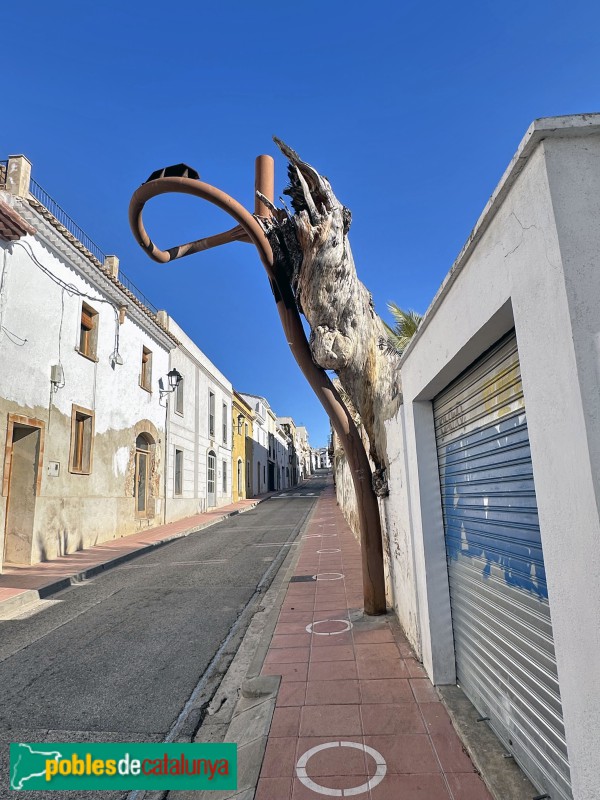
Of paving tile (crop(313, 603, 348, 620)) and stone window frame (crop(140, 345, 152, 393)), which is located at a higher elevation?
stone window frame (crop(140, 345, 152, 393))

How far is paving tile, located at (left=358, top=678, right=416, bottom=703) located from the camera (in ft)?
11.3

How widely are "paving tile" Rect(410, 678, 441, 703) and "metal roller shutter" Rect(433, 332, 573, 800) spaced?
8.9 inches

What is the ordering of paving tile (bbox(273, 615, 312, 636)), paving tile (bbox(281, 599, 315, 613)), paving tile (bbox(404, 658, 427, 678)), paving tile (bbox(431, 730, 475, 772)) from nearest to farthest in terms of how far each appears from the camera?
paving tile (bbox(431, 730, 475, 772)), paving tile (bbox(404, 658, 427, 678)), paving tile (bbox(273, 615, 312, 636)), paving tile (bbox(281, 599, 315, 613))

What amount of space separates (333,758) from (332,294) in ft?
13.2

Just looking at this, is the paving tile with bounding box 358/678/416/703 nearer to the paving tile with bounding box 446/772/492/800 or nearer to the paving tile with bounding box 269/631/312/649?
the paving tile with bounding box 446/772/492/800

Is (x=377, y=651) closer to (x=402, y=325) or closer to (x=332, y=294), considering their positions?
(x=332, y=294)

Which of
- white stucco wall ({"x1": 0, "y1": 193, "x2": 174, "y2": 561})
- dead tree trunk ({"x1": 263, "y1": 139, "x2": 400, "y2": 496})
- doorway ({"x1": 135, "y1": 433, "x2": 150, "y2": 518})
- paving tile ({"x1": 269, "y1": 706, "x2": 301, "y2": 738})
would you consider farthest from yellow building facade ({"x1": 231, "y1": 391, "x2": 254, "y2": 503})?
paving tile ({"x1": 269, "y1": 706, "x2": 301, "y2": 738})

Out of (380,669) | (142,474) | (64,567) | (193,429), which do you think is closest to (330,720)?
(380,669)

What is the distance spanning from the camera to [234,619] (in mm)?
5906

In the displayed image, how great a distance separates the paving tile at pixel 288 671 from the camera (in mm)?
3922

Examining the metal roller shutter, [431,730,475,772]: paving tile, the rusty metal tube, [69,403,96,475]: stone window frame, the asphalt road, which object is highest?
the rusty metal tube

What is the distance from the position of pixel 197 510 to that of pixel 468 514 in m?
18.7

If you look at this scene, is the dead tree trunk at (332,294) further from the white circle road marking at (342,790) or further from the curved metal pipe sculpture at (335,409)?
the white circle road marking at (342,790)

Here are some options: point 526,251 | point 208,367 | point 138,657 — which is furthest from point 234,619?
point 208,367
